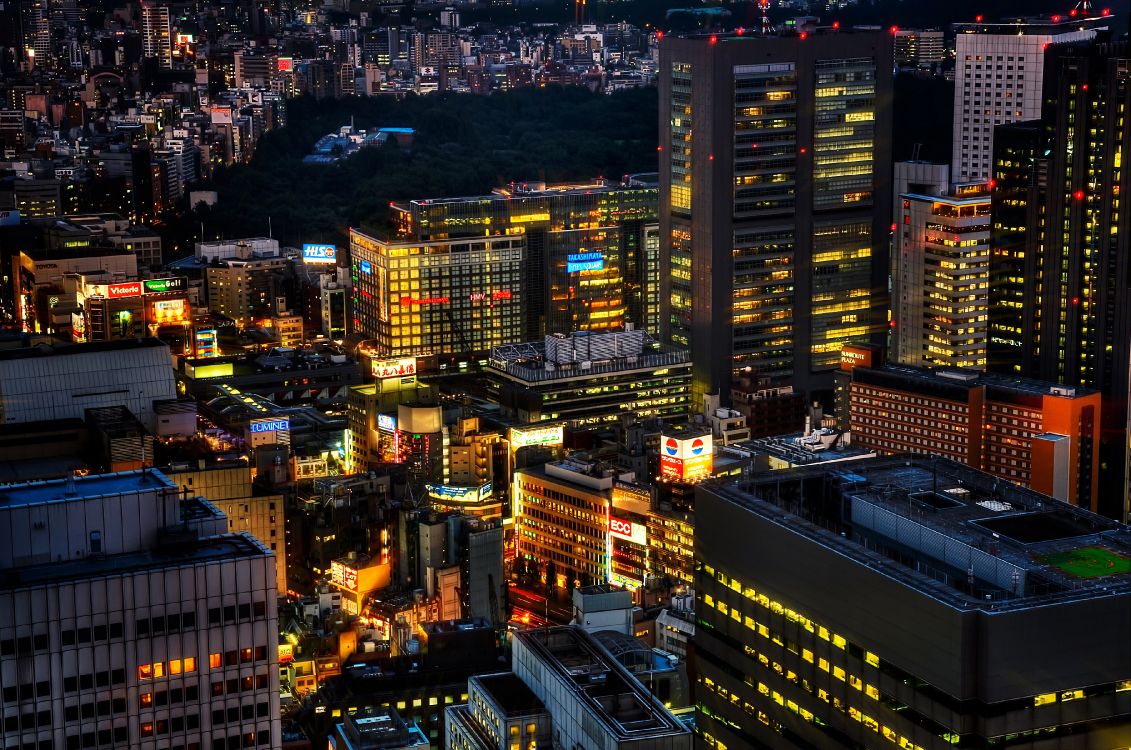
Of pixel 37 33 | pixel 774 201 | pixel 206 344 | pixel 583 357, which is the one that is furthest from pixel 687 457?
pixel 37 33

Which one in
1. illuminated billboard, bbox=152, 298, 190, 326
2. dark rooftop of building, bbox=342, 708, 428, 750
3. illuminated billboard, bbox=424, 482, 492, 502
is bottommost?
illuminated billboard, bbox=424, 482, 492, 502

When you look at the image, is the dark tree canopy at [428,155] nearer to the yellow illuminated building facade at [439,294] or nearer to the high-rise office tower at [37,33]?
the yellow illuminated building facade at [439,294]

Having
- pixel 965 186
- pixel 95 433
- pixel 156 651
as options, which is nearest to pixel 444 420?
pixel 95 433

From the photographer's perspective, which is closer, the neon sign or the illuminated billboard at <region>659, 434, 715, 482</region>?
the illuminated billboard at <region>659, 434, 715, 482</region>

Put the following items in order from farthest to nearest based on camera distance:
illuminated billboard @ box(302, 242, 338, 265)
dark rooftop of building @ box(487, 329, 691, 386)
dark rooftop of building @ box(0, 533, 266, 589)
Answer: illuminated billboard @ box(302, 242, 338, 265) → dark rooftop of building @ box(487, 329, 691, 386) → dark rooftop of building @ box(0, 533, 266, 589)

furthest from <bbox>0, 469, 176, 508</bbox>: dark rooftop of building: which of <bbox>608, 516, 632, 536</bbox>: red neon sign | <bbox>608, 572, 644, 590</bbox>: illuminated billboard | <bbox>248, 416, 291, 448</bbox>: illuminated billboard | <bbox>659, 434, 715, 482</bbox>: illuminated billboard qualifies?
<bbox>248, 416, 291, 448</bbox>: illuminated billboard

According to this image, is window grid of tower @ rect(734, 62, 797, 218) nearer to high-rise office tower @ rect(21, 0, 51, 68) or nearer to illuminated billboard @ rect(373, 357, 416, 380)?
illuminated billboard @ rect(373, 357, 416, 380)

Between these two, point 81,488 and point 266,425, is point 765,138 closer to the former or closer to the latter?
Answer: point 266,425
